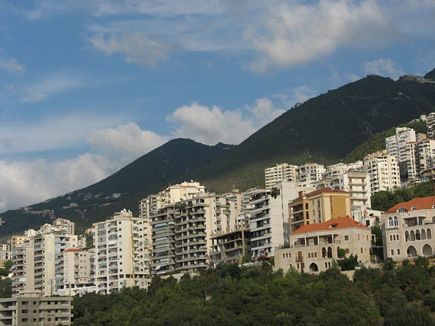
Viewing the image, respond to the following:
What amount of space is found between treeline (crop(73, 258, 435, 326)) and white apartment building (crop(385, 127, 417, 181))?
5420 cm

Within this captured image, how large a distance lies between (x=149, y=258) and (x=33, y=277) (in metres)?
23.2

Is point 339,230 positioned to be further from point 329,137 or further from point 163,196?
point 329,137

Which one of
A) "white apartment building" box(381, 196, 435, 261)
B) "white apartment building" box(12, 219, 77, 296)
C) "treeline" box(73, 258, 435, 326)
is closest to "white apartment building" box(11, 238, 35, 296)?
"white apartment building" box(12, 219, 77, 296)

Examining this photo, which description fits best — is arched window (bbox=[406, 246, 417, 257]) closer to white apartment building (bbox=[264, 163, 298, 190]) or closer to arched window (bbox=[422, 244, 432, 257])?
arched window (bbox=[422, 244, 432, 257])

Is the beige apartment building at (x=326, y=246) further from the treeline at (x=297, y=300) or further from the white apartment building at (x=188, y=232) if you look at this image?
the white apartment building at (x=188, y=232)

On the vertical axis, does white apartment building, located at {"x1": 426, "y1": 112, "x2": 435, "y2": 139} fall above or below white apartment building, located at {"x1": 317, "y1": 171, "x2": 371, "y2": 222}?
above

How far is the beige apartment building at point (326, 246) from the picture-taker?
252ft

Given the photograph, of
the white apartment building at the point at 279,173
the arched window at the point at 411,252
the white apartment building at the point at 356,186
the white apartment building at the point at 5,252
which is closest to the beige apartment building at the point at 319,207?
the white apartment building at the point at 356,186

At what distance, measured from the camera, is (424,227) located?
73562mm

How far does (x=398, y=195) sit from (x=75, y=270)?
47438 millimetres

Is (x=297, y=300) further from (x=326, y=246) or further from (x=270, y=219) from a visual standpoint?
(x=270, y=219)

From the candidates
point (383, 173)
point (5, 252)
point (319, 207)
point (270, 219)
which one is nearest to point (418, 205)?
point (319, 207)

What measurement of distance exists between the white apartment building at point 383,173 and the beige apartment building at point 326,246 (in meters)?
46.0

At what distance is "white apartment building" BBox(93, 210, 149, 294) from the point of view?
108812 millimetres
